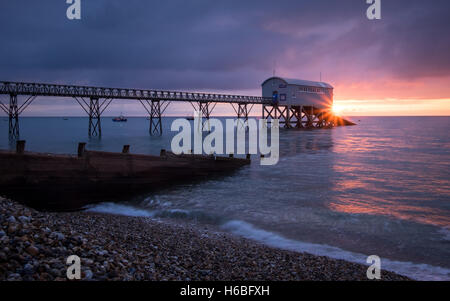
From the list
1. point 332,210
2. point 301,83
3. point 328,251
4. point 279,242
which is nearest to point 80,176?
point 279,242

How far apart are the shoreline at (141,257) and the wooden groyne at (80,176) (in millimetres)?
3389

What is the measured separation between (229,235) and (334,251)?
282 cm

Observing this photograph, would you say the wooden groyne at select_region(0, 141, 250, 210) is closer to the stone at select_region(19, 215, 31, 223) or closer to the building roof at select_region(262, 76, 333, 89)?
the stone at select_region(19, 215, 31, 223)

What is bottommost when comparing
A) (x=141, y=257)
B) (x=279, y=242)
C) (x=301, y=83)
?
(x=279, y=242)

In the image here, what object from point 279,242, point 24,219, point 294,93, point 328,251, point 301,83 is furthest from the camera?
point 301,83

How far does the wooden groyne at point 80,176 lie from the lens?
9453 millimetres

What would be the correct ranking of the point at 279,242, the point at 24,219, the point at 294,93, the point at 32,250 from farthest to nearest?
the point at 294,93 → the point at 279,242 → the point at 24,219 → the point at 32,250

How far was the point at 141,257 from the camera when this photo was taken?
17.1ft

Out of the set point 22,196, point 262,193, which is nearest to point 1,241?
point 22,196

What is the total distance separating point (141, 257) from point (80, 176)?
681 cm

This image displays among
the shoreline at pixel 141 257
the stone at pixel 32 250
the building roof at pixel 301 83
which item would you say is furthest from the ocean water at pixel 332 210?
the building roof at pixel 301 83

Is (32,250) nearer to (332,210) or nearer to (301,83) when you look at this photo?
(332,210)

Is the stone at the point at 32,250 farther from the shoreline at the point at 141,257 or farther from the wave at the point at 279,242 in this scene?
the wave at the point at 279,242

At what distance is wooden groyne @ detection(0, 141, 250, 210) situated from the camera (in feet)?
31.0
